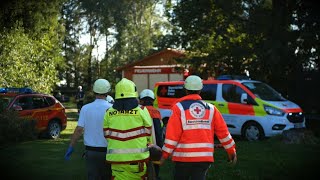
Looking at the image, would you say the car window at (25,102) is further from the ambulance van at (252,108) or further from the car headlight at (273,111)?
the car headlight at (273,111)

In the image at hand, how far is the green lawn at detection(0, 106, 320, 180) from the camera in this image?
373 inches

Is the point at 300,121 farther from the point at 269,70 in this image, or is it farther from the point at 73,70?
the point at 73,70

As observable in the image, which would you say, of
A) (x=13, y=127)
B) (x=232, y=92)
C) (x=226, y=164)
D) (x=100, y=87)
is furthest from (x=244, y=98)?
(x=100, y=87)

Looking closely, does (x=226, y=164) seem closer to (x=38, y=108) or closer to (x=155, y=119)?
(x=155, y=119)

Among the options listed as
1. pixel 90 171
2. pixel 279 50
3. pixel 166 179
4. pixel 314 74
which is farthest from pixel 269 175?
pixel 314 74

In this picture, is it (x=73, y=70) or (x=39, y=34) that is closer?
(x=39, y=34)

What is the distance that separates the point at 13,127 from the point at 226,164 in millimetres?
7457

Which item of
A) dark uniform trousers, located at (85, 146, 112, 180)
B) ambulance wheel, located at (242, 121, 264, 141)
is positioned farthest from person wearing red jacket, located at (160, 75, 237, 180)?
ambulance wheel, located at (242, 121, 264, 141)

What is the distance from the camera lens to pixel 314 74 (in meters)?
20.4

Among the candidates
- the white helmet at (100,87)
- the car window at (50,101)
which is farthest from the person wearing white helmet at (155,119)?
the car window at (50,101)

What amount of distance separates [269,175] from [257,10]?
12.7 m

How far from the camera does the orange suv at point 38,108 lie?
52.7 feet

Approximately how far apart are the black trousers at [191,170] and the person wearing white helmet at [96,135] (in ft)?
3.36

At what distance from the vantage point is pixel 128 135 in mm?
5410
